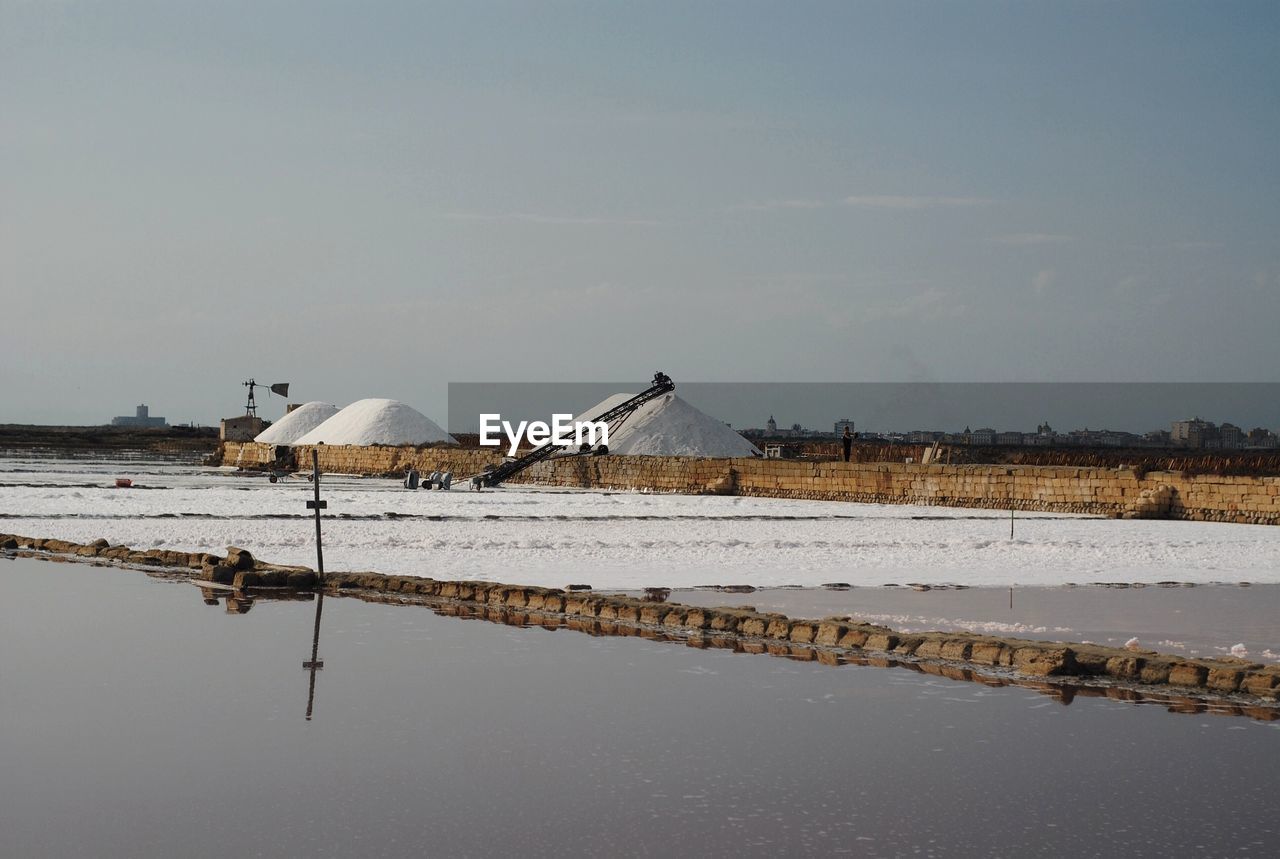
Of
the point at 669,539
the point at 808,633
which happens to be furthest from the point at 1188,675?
the point at 669,539

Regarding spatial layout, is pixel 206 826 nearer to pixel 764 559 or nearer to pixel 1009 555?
pixel 764 559

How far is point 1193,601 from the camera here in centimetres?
951

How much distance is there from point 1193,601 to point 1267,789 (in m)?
5.55

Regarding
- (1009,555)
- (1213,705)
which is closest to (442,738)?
(1213,705)

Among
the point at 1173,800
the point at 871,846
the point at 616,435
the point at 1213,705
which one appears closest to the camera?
the point at 871,846

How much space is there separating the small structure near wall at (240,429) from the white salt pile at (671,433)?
29.6 meters

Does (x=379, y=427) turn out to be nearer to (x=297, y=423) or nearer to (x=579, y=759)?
(x=297, y=423)

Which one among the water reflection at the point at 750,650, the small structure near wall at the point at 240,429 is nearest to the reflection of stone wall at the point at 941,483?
the water reflection at the point at 750,650

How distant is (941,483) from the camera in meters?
24.8

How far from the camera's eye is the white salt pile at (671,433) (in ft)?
123

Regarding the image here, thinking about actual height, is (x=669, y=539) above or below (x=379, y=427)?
below

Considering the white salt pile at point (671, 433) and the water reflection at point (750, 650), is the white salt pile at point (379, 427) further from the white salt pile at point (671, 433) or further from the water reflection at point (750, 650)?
the water reflection at point (750, 650)

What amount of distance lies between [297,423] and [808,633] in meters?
56.0

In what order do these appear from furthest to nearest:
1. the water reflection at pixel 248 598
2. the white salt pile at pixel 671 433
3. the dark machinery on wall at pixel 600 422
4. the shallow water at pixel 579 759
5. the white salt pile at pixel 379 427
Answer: the white salt pile at pixel 379 427
the white salt pile at pixel 671 433
the dark machinery on wall at pixel 600 422
the water reflection at pixel 248 598
the shallow water at pixel 579 759
